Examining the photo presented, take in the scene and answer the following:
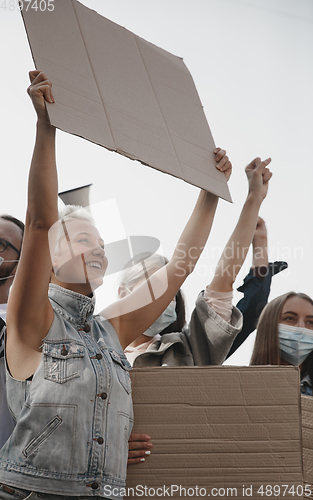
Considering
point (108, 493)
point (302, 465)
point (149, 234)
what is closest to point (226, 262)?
point (149, 234)

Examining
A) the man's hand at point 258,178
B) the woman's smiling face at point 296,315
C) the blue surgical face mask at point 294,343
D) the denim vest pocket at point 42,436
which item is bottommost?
the blue surgical face mask at point 294,343

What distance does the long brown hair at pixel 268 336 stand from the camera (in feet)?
4.82

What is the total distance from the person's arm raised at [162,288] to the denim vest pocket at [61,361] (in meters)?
0.20

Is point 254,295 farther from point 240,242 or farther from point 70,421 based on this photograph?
point 70,421

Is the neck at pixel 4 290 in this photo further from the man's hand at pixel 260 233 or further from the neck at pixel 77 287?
the man's hand at pixel 260 233

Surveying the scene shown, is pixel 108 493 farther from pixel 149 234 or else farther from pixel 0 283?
pixel 0 283

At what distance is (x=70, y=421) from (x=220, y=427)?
288mm

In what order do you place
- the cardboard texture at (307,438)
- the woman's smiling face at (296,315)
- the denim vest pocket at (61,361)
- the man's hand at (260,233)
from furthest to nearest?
the man's hand at (260,233) < the woman's smiling face at (296,315) < the cardboard texture at (307,438) < the denim vest pocket at (61,361)

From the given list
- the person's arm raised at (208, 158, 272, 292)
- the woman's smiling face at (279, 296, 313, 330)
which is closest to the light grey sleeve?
the person's arm raised at (208, 158, 272, 292)

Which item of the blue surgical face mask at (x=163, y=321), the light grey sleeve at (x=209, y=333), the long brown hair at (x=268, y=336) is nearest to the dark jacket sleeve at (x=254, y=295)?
the long brown hair at (x=268, y=336)

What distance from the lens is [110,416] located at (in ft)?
2.73

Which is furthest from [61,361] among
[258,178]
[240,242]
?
[258,178]

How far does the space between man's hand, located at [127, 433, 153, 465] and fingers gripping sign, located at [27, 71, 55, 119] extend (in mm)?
588

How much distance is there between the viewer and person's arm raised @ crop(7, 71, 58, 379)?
29.4 inches
